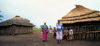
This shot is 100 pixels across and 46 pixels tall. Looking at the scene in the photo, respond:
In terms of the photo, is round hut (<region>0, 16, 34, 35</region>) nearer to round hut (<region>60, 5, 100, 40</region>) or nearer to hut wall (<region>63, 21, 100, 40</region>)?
round hut (<region>60, 5, 100, 40</region>)

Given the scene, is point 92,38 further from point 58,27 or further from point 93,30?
point 58,27

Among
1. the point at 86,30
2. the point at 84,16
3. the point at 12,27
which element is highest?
the point at 84,16

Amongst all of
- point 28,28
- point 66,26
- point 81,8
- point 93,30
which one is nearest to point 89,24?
point 93,30

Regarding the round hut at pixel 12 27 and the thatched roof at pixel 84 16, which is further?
the round hut at pixel 12 27

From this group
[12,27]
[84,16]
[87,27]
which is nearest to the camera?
[87,27]

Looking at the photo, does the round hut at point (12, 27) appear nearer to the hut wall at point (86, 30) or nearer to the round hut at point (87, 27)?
the round hut at point (87, 27)

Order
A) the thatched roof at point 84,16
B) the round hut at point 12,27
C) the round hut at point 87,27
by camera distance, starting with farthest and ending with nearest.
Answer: the round hut at point 12,27 → the thatched roof at point 84,16 → the round hut at point 87,27

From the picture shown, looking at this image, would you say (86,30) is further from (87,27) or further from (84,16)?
(84,16)

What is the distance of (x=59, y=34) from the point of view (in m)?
6.32

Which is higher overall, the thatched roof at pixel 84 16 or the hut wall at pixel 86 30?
the thatched roof at pixel 84 16

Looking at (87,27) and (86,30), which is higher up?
(87,27)

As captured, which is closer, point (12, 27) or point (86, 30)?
point (86, 30)

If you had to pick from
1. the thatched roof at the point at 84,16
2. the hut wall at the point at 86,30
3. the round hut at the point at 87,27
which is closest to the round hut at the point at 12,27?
the thatched roof at the point at 84,16

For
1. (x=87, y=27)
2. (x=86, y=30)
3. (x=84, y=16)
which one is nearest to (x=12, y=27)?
(x=84, y=16)
